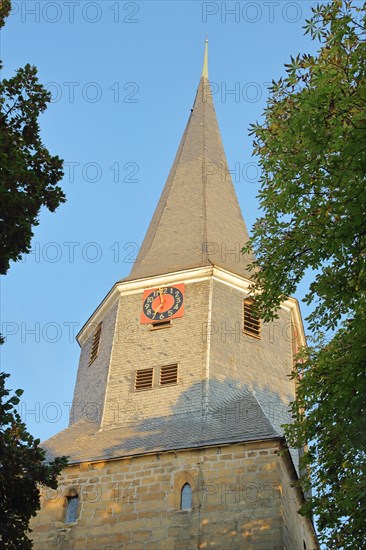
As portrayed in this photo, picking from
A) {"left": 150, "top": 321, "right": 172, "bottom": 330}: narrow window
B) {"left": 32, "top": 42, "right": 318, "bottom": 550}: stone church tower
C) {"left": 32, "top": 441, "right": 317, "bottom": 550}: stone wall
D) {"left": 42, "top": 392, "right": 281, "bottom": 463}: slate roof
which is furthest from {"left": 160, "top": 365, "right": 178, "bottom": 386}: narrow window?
{"left": 32, "top": 441, "right": 317, "bottom": 550}: stone wall

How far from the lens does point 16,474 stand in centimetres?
1105

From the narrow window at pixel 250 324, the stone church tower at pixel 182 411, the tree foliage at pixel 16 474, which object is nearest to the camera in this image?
the tree foliage at pixel 16 474

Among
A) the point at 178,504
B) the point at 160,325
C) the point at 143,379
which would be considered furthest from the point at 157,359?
the point at 178,504

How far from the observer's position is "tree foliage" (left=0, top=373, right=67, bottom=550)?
1095 cm

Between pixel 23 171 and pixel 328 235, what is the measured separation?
12.7 feet

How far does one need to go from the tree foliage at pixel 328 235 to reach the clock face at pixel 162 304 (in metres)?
7.41

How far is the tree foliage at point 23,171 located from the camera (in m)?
11.3

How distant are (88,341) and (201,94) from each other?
1211 cm

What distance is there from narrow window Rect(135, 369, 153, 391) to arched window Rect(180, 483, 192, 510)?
10.2 feet

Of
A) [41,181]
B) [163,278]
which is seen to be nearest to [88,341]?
[163,278]

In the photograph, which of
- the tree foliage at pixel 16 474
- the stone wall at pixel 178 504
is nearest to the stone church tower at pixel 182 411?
the stone wall at pixel 178 504

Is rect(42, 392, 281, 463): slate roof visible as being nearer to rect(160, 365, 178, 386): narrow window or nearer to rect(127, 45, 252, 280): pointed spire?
rect(160, 365, 178, 386): narrow window

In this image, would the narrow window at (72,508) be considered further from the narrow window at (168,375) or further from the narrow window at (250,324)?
the narrow window at (250,324)

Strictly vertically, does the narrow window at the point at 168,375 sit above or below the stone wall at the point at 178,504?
above
